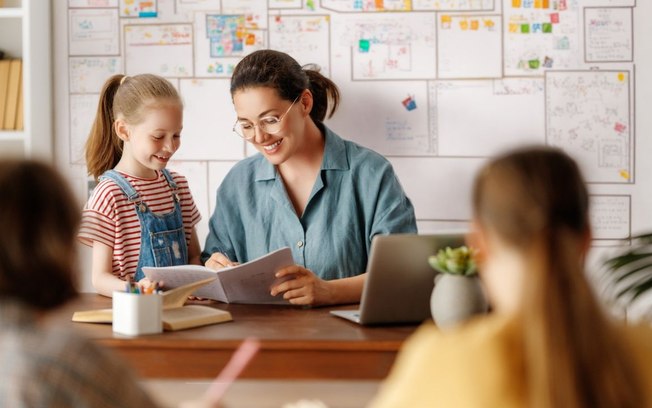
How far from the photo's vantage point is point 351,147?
2785 mm

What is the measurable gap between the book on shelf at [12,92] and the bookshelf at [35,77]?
0.02 meters

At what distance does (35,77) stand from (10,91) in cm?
13

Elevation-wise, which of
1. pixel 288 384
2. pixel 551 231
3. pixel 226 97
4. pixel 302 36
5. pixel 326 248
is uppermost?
pixel 302 36

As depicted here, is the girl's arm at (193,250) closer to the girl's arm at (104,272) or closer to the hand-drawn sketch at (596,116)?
the girl's arm at (104,272)

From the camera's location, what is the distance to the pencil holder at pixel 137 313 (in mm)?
1892

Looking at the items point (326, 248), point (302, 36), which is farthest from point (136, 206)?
point (302, 36)

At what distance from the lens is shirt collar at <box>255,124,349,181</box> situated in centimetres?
273

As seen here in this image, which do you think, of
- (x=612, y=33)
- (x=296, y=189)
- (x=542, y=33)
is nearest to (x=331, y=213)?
(x=296, y=189)

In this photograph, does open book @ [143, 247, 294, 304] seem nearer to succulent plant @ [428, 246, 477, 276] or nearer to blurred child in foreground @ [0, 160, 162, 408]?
succulent plant @ [428, 246, 477, 276]

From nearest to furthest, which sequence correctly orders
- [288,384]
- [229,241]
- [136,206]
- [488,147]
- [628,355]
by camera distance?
[628,355]
[288,384]
[136,206]
[229,241]
[488,147]

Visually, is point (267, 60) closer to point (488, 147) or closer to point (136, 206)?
point (136, 206)

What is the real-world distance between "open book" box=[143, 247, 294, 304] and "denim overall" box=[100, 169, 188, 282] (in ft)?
1.30

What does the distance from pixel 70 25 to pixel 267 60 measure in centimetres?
150

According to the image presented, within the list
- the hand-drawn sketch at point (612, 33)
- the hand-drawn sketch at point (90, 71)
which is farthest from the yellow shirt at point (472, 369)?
the hand-drawn sketch at point (90, 71)
